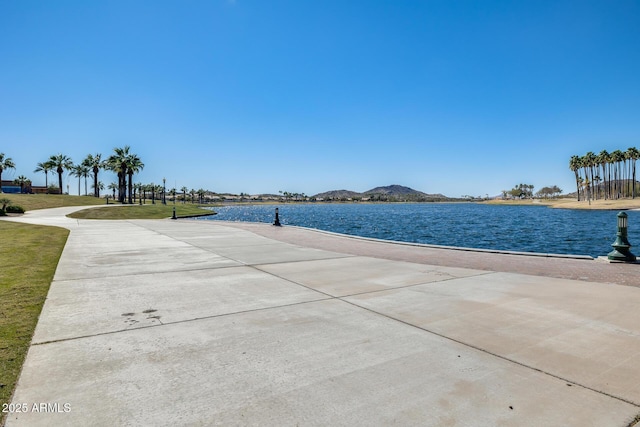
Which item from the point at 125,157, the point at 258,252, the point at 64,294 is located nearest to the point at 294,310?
the point at 64,294

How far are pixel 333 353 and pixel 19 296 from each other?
18.6ft

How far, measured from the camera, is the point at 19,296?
19.7 feet

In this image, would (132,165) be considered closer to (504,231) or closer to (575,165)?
(504,231)

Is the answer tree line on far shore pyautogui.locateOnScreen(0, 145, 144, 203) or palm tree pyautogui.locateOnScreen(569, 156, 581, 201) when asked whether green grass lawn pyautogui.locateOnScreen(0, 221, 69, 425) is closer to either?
tree line on far shore pyautogui.locateOnScreen(0, 145, 144, 203)

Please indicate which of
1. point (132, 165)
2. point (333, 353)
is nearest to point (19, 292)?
point (333, 353)

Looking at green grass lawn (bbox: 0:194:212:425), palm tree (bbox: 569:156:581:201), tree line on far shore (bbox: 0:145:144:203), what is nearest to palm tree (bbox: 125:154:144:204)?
tree line on far shore (bbox: 0:145:144:203)

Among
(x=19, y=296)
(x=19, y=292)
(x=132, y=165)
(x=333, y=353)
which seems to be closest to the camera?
(x=333, y=353)

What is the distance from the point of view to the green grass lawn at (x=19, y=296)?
3.57 m

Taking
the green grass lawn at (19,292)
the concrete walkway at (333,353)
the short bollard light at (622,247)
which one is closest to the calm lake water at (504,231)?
the short bollard light at (622,247)

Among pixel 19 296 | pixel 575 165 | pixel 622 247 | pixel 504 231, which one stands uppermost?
pixel 575 165

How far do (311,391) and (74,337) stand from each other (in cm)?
322

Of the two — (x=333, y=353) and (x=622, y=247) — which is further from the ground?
(x=622, y=247)

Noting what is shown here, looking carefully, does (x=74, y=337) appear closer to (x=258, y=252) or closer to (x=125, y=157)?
(x=258, y=252)

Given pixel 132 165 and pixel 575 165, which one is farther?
pixel 575 165
